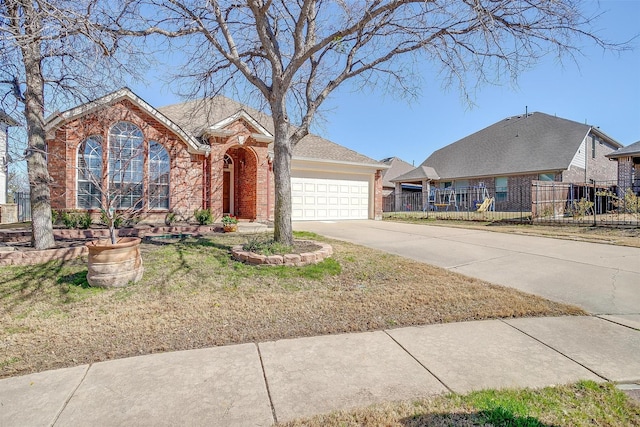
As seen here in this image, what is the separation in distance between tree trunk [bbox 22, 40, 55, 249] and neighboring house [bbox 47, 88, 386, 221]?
0.95 metres

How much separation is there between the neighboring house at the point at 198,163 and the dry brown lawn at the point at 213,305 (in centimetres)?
362

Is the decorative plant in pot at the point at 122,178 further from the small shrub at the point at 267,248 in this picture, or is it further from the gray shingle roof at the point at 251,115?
the gray shingle roof at the point at 251,115

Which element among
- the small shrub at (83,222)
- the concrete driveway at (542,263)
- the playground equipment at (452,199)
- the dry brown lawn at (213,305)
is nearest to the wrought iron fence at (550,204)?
the playground equipment at (452,199)

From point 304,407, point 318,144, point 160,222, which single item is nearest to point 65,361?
point 304,407

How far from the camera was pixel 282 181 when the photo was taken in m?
6.86

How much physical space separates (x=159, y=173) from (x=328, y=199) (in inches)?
306

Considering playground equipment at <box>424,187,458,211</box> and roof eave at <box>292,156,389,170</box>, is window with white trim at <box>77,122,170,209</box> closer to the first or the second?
roof eave at <box>292,156,389,170</box>

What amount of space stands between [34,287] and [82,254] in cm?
186

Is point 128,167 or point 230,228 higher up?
point 128,167

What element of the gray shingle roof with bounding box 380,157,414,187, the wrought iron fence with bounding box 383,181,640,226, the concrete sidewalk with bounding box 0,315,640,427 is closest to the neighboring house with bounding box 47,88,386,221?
the wrought iron fence with bounding box 383,181,640,226

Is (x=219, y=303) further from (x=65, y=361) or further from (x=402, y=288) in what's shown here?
(x=402, y=288)

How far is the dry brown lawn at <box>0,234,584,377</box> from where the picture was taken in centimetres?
335

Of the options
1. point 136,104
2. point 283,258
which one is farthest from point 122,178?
point 136,104

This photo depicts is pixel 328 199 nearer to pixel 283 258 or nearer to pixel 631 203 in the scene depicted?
pixel 283 258
